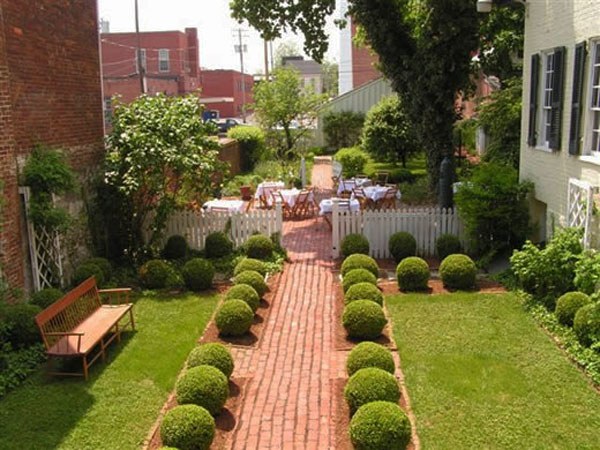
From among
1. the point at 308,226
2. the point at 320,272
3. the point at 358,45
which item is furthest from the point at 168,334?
the point at 358,45

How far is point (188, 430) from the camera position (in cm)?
601

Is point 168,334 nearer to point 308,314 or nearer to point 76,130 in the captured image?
point 308,314

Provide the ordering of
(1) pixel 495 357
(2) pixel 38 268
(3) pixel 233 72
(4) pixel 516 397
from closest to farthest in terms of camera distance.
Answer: (4) pixel 516 397
(1) pixel 495 357
(2) pixel 38 268
(3) pixel 233 72

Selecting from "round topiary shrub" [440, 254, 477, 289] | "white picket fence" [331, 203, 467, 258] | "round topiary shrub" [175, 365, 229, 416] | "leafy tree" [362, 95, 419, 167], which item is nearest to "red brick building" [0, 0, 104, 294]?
"round topiary shrub" [175, 365, 229, 416]

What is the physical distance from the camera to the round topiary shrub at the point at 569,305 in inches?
350

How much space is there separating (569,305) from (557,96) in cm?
426

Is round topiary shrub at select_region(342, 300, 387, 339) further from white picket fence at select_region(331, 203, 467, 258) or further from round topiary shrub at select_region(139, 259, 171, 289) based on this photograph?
white picket fence at select_region(331, 203, 467, 258)

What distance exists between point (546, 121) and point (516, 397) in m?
7.00

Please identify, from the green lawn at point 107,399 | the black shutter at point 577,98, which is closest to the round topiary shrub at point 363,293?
the green lawn at point 107,399

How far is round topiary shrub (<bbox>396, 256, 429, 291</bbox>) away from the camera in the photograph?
1135cm

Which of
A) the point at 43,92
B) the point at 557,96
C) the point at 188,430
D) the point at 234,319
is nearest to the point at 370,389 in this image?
the point at 188,430

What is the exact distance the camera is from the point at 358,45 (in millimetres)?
21594

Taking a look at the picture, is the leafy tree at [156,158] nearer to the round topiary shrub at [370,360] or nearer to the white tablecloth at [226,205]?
the white tablecloth at [226,205]

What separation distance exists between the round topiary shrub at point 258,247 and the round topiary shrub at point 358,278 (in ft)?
9.50
